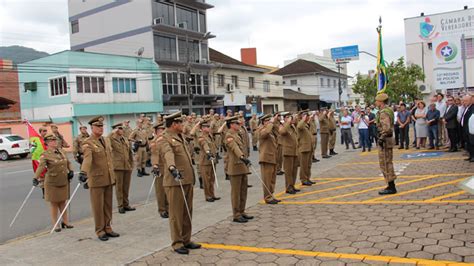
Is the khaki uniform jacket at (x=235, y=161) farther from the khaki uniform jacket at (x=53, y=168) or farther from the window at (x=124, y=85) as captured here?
the window at (x=124, y=85)

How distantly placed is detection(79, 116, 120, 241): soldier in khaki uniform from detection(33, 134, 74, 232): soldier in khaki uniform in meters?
0.88

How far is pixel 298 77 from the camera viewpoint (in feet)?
189

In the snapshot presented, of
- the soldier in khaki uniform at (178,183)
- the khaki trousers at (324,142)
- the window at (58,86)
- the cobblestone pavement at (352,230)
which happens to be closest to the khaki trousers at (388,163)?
the cobblestone pavement at (352,230)

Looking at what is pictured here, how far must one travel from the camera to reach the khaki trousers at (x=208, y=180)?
912 centimetres

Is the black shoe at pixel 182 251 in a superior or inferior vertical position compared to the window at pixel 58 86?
inferior

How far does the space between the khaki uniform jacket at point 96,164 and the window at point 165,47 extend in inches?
1187

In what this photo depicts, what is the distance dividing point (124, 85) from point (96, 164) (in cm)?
2764

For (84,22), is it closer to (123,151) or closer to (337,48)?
(337,48)

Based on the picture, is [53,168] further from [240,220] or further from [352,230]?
[352,230]

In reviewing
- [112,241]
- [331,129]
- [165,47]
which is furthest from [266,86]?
[112,241]

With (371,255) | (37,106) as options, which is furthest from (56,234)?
(37,106)

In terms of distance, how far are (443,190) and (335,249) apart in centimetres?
387

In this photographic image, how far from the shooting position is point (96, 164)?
659 cm

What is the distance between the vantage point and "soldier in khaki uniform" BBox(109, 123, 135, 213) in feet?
27.4
